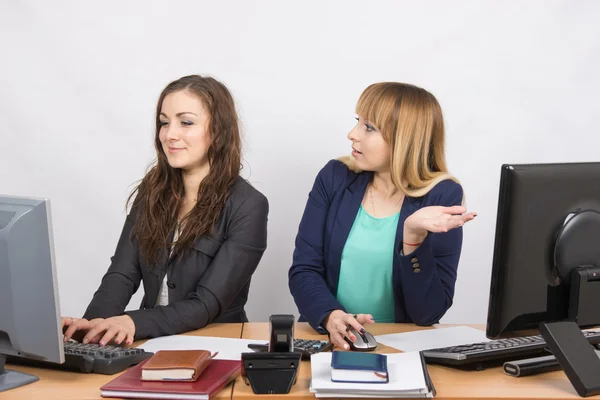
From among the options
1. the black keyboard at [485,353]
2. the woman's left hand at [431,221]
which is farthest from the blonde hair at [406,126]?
the black keyboard at [485,353]

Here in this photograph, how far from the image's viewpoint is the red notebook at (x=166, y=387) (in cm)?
168

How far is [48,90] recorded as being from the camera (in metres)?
3.80

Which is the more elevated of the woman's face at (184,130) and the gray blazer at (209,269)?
the woman's face at (184,130)

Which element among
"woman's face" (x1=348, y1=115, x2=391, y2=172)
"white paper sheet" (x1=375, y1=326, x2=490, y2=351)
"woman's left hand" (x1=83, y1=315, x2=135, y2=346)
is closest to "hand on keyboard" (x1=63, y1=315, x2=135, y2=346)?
"woman's left hand" (x1=83, y1=315, x2=135, y2=346)

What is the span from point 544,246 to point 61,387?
1.19 meters

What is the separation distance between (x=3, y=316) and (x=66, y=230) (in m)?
2.24

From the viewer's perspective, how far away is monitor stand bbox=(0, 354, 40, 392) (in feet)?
5.90

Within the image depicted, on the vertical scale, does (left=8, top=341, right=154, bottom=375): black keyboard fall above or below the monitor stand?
above

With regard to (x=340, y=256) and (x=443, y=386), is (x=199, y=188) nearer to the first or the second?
(x=340, y=256)

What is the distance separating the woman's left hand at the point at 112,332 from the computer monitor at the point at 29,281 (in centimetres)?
37

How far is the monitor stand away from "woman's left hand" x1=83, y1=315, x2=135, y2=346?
0.26 metres

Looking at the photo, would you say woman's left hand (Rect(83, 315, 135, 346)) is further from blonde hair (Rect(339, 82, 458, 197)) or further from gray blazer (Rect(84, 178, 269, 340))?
blonde hair (Rect(339, 82, 458, 197))

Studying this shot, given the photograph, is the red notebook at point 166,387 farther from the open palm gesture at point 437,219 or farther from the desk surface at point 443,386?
the open palm gesture at point 437,219

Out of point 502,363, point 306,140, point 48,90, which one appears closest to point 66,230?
point 48,90
